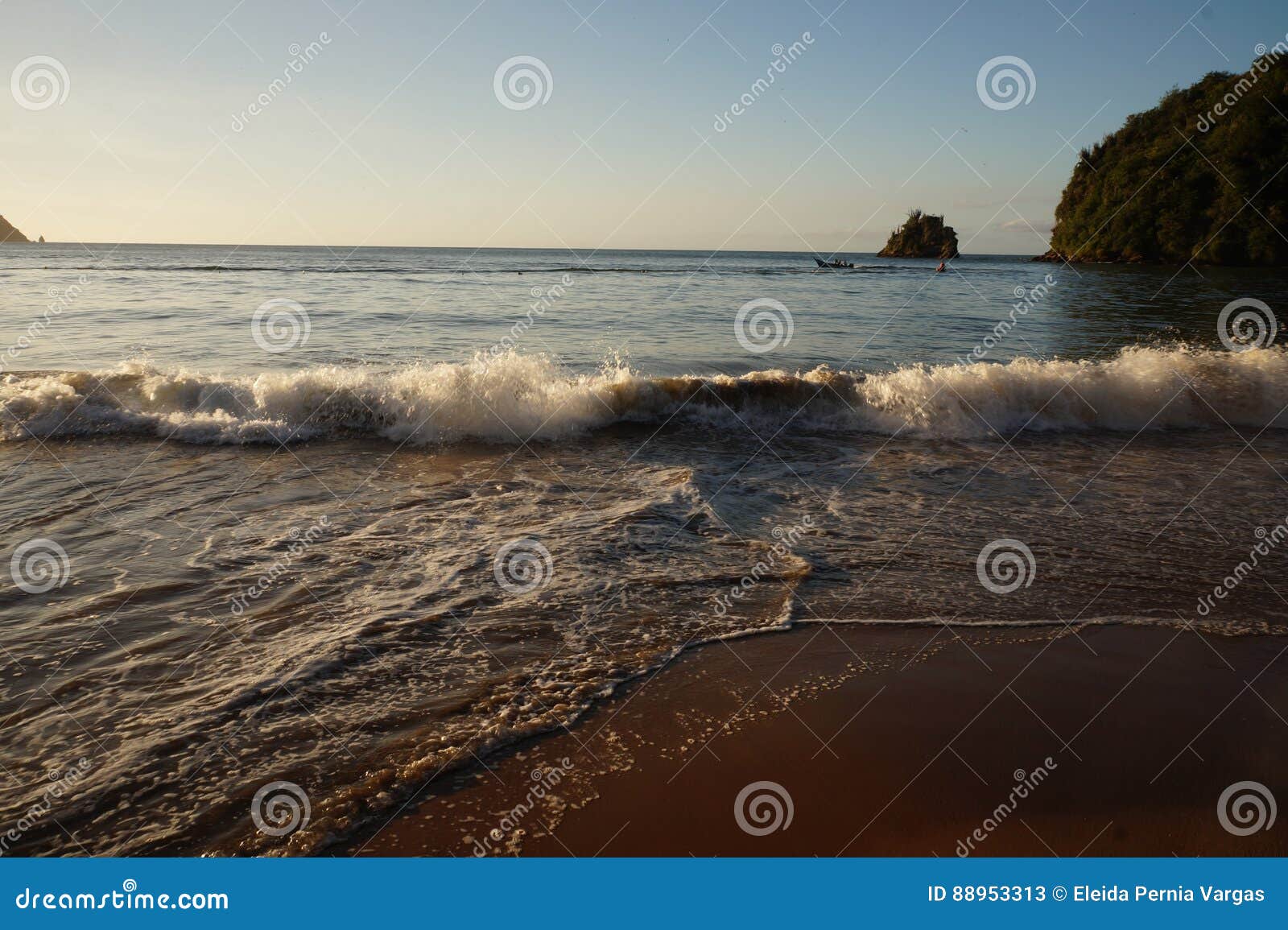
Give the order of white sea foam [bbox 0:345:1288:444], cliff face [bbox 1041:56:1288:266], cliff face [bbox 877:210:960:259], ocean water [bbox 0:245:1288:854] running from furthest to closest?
cliff face [bbox 877:210:960:259]
cliff face [bbox 1041:56:1288:266]
white sea foam [bbox 0:345:1288:444]
ocean water [bbox 0:245:1288:854]

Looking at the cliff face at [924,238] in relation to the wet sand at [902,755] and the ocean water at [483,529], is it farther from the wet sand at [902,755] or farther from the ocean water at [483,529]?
the wet sand at [902,755]

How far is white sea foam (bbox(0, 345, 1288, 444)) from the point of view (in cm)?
1075

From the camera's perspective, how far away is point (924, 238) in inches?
4343

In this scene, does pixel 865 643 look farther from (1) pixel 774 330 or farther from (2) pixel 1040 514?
(1) pixel 774 330

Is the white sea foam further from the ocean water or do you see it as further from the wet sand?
the wet sand

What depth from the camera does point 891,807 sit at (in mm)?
3307

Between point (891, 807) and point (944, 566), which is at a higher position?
point (944, 566)

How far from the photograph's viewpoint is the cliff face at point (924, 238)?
10888cm

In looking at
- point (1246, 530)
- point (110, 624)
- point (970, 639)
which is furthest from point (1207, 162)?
point (110, 624)

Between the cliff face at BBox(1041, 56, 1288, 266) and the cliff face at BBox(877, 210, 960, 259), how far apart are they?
30.0 m

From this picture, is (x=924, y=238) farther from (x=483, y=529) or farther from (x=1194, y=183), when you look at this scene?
(x=483, y=529)

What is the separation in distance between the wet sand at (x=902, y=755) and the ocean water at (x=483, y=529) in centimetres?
29

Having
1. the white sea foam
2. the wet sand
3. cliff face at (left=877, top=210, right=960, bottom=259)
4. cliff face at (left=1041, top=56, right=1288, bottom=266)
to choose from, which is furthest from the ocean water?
cliff face at (left=877, top=210, right=960, bottom=259)

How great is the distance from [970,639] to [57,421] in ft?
40.3
